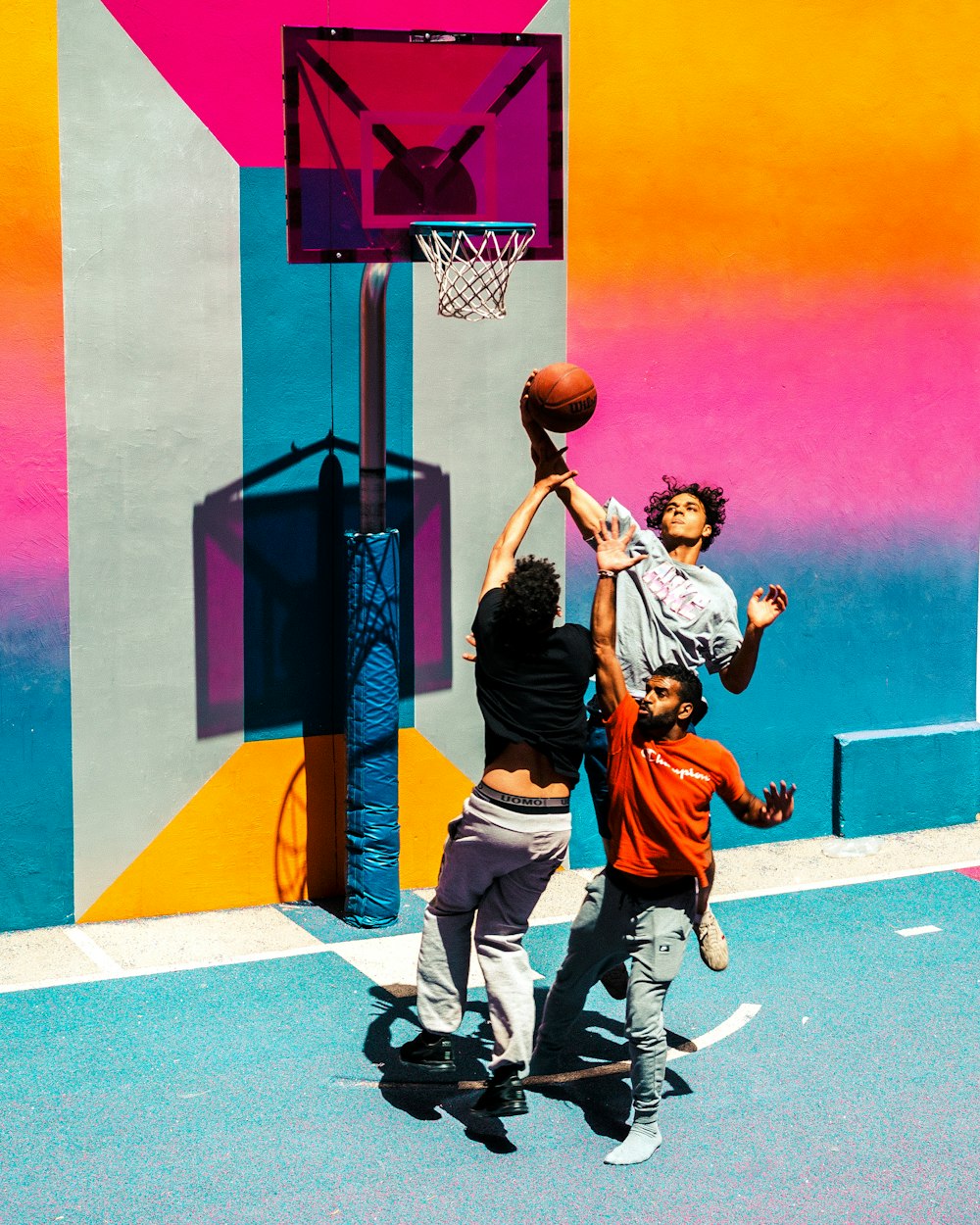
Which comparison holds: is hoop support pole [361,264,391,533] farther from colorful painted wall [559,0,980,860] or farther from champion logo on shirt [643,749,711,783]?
champion logo on shirt [643,749,711,783]

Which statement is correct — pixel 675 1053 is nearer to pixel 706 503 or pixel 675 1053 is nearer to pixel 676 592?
pixel 676 592

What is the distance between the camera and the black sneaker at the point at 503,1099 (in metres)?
6.42

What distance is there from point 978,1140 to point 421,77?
569cm

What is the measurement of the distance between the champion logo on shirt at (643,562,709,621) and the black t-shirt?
1.27m

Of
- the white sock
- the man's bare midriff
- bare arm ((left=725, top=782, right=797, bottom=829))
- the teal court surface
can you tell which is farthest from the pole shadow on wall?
the white sock

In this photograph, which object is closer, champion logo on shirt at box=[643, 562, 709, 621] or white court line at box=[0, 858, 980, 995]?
champion logo on shirt at box=[643, 562, 709, 621]

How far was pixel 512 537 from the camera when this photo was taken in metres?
6.74

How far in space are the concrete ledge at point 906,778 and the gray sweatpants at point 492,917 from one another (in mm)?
4499

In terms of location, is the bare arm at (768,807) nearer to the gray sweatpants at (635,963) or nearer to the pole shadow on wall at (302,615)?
the gray sweatpants at (635,963)

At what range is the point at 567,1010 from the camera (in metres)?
6.82

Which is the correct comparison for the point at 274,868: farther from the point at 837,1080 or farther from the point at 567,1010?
the point at 837,1080

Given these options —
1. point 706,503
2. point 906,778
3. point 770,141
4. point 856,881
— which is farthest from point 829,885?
point 770,141

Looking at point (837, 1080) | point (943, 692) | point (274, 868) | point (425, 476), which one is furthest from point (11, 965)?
point (943, 692)

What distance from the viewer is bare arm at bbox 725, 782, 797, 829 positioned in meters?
6.28
